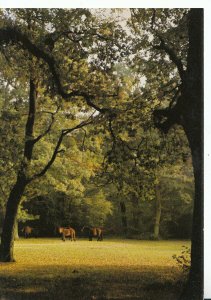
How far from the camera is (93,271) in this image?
605 centimetres

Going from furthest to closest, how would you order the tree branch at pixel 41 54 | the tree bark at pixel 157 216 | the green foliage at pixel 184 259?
the tree branch at pixel 41 54 < the tree bark at pixel 157 216 < the green foliage at pixel 184 259

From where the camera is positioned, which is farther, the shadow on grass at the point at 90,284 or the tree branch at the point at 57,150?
the tree branch at the point at 57,150

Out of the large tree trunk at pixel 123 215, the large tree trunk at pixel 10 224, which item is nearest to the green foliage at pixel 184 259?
the large tree trunk at pixel 123 215

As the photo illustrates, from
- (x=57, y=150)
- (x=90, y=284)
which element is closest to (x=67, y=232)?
(x=90, y=284)

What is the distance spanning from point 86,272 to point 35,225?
3.16ft

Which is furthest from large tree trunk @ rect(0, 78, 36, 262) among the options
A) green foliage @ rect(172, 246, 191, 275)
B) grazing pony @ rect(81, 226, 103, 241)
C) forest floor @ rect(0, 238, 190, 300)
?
green foliage @ rect(172, 246, 191, 275)

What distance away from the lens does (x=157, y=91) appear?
6.31 m

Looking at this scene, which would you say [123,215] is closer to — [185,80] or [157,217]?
[157,217]

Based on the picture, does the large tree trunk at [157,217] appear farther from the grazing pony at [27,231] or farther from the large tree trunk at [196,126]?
the grazing pony at [27,231]

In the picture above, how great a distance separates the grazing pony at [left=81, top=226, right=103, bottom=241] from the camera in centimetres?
616

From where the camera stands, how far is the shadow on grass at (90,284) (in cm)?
593

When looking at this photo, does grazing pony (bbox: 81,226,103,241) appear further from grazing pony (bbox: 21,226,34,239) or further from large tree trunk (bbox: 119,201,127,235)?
grazing pony (bbox: 21,226,34,239)

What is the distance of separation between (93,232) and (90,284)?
70 cm
